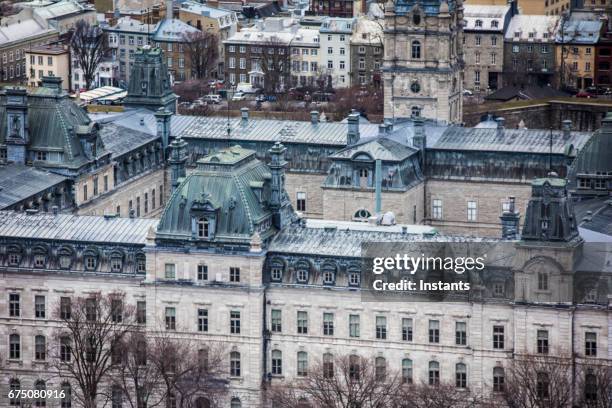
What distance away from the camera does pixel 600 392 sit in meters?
199

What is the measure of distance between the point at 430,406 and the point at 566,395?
955cm

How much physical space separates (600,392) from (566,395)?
2516 millimetres

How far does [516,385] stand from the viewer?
19962 centimetres

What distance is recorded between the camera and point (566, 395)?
7810 inches

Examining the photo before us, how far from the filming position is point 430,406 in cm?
19975

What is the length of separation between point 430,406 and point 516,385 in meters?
6.20

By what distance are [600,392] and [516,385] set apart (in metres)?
5.87

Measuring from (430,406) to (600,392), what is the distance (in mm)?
11907
